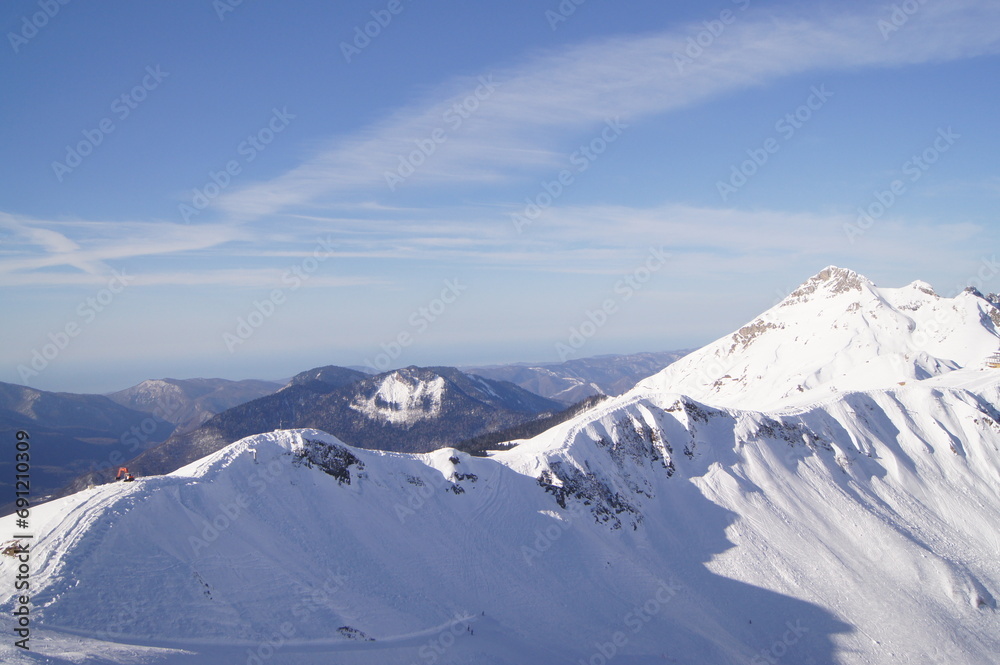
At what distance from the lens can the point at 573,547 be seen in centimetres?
4622

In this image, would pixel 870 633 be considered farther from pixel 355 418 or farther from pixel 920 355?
pixel 355 418

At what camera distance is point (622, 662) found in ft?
114

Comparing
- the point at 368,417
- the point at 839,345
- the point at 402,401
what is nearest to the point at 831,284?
the point at 839,345

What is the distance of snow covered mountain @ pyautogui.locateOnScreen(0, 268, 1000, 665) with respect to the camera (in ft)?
91.7

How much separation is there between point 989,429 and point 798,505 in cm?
3950

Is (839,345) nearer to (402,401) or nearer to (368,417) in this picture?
(402,401)

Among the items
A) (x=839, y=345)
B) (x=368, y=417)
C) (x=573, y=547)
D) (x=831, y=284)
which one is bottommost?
(x=573, y=547)

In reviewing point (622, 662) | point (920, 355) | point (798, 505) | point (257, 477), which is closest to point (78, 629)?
point (257, 477)

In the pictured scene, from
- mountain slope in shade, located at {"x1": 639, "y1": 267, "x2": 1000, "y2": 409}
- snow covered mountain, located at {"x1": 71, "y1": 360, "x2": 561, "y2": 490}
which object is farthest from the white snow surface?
mountain slope in shade, located at {"x1": 639, "y1": 267, "x2": 1000, "y2": 409}

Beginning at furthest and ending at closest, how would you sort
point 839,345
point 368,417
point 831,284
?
1. point 368,417
2. point 831,284
3. point 839,345

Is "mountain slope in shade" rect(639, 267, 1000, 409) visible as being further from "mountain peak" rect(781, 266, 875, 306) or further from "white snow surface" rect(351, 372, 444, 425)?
"white snow surface" rect(351, 372, 444, 425)

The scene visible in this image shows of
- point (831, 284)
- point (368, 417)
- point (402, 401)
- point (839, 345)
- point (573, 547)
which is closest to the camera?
point (573, 547)

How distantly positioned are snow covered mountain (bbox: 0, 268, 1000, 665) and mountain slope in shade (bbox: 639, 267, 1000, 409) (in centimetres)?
3515

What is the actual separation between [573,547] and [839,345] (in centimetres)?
11472
